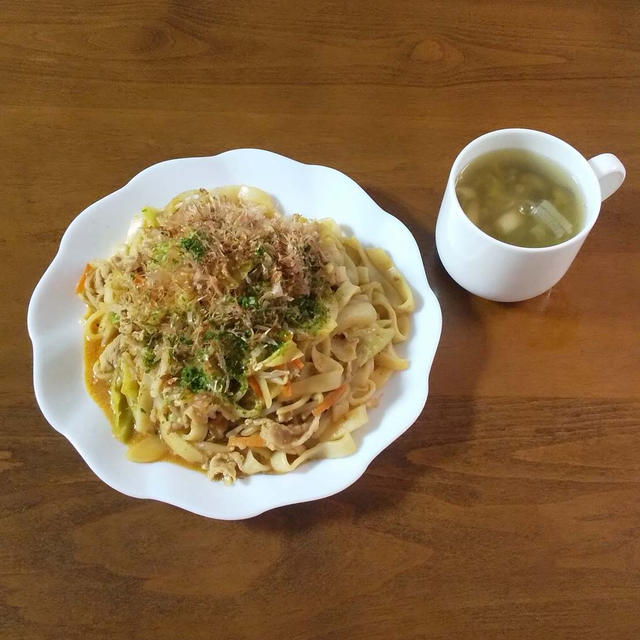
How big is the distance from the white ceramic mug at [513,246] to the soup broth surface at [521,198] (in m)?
0.03

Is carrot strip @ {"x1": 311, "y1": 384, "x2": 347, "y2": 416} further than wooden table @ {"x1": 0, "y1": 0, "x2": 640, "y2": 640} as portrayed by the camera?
Yes

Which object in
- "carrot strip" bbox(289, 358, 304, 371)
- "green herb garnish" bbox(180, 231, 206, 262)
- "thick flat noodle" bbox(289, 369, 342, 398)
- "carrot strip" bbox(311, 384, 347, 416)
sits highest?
"green herb garnish" bbox(180, 231, 206, 262)

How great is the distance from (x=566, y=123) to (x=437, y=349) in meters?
1.09

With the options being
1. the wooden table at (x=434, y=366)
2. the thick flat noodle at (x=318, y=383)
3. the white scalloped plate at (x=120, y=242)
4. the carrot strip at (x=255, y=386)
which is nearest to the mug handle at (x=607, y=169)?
the wooden table at (x=434, y=366)

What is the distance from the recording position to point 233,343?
1.79 meters

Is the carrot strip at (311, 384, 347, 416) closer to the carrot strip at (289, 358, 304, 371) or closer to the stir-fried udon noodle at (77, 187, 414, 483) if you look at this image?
the stir-fried udon noodle at (77, 187, 414, 483)

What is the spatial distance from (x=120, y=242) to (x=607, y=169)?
1545 millimetres

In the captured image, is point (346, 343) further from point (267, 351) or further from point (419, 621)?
point (419, 621)

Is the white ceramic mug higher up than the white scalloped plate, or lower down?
higher up

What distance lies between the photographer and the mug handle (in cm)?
179

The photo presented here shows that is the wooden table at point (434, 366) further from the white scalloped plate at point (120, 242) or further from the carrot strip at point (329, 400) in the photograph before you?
the carrot strip at point (329, 400)

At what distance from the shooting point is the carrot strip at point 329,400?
1.86 metres

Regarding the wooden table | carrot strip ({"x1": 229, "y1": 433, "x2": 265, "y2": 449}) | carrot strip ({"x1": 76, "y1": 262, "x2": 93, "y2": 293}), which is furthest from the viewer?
carrot strip ({"x1": 76, "y1": 262, "x2": 93, "y2": 293})

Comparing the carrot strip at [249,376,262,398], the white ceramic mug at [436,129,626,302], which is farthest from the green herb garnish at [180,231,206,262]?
the white ceramic mug at [436,129,626,302]
